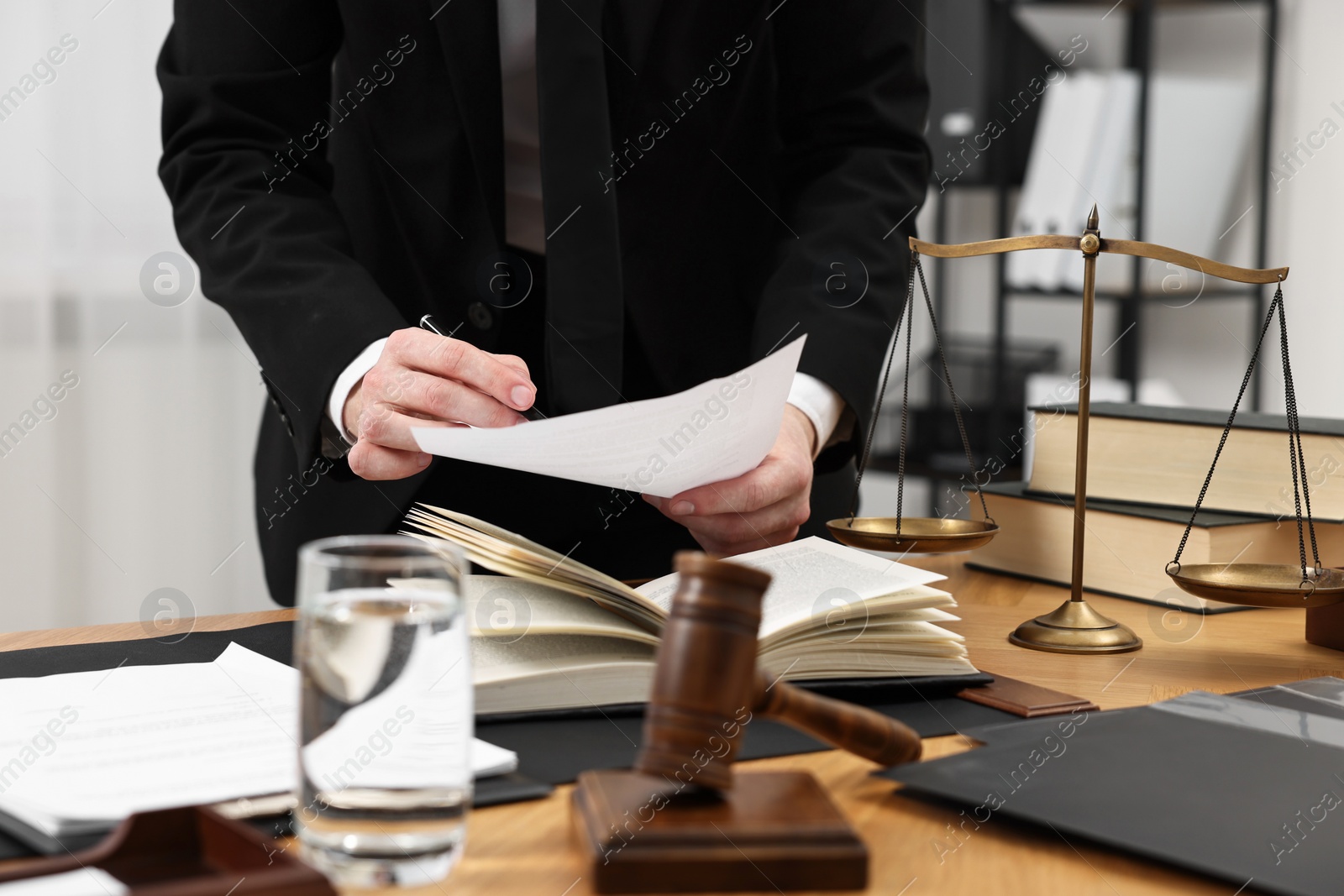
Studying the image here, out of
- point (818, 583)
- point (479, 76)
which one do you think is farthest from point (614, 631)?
point (479, 76)

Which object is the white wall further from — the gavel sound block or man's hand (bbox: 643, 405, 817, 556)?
the gavel sound block

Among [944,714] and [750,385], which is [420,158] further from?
[944,714]

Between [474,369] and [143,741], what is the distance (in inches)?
16.2

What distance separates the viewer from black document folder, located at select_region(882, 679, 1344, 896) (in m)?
0.48

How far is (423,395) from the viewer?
0.94 meters

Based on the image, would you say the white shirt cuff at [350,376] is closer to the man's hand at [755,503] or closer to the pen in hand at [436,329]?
the pen in hand at [436,329]

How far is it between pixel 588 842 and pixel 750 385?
40cm

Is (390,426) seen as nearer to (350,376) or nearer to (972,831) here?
(350,376)

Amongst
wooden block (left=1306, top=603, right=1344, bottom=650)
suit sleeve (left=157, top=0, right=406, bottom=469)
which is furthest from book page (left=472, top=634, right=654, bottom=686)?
wooden block (left=1306, top=603, right=1344, bottom=650)

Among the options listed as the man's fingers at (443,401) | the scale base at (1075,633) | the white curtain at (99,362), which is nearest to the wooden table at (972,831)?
the scale base at (1075,633)

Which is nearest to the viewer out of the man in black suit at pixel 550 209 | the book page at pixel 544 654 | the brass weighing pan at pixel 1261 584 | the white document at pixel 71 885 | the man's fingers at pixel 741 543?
the white document at pixel 71 885

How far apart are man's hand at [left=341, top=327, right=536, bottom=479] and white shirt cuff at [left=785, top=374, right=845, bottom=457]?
0.28 metres

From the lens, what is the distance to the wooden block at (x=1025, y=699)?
0.70 m

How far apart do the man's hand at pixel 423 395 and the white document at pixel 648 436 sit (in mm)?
129
